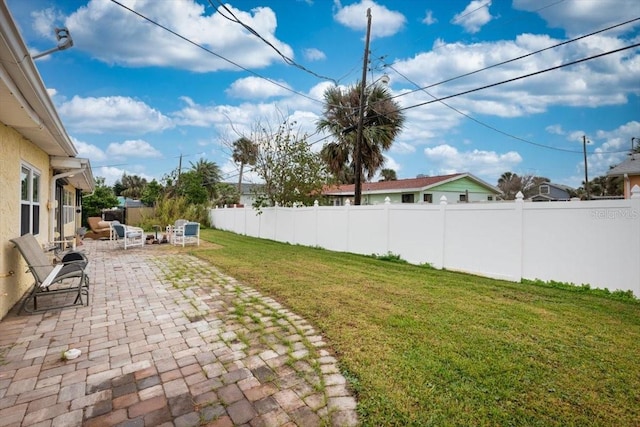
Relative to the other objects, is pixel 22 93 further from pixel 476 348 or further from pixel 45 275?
pixel 476 348

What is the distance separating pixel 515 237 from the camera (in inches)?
252

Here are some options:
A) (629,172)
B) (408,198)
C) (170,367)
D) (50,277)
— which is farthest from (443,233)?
(408,198)

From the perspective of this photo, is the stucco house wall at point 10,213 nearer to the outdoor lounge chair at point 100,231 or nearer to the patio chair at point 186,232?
the patio chair at point 186,232

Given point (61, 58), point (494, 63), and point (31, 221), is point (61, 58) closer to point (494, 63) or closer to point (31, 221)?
point (31, 221)

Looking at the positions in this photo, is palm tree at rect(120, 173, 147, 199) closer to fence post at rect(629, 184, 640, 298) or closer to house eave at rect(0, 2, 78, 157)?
house eave at rect(0, 2, 78, 157)

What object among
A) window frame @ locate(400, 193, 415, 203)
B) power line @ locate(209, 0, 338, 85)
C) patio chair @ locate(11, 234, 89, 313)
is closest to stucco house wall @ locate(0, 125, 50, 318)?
patio chair @ locate(11, 234, 89, 313)

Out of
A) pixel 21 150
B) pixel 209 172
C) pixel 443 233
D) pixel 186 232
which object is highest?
pixel 209 172

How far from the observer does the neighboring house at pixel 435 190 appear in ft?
65.0

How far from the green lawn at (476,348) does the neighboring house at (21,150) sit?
3.66m

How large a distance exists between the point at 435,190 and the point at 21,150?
18894 mm

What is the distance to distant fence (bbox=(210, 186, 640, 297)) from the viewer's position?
5.19 m

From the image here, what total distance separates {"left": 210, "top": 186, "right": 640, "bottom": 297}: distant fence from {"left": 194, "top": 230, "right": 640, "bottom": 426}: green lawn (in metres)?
0.46

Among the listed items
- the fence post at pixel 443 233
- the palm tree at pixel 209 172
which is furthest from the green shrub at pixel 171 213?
the palm tree at pixel 209 172

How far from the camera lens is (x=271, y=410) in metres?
2.31
